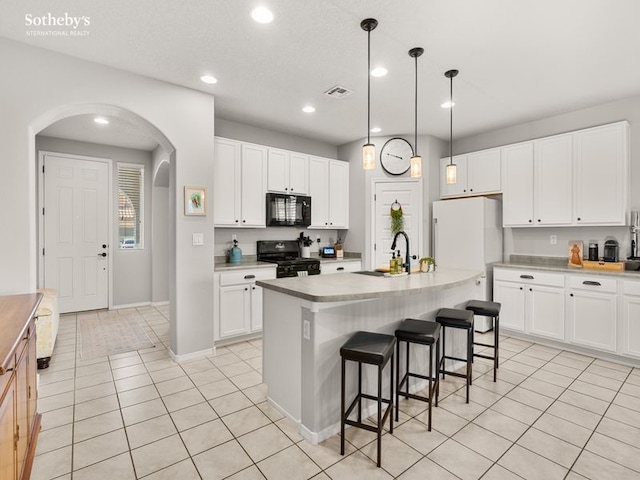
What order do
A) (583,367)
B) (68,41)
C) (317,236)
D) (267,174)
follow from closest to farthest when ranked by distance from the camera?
(68,41) < (583,367) < (267,174) < (317,236)

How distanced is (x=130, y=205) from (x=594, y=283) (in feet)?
22.9

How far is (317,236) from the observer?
5.67m

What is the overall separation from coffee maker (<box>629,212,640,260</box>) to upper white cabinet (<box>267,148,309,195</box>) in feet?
13.1

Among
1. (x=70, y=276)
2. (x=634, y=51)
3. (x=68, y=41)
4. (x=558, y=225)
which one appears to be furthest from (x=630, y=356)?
(x=70, y=276)

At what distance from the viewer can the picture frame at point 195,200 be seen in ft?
11.4

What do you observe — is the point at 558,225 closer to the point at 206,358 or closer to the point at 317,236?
the point at 317,236

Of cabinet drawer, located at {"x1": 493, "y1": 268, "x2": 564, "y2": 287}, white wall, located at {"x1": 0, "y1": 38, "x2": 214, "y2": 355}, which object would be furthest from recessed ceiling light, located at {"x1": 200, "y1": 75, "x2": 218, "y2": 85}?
cabinet drawer, located at {"x1": 493, "y1": 268, "x2": 564, "y2": 287}

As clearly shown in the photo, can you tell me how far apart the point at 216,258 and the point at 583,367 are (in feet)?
14.7

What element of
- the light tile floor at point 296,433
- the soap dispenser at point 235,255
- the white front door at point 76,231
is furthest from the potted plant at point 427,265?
the white front door at point 76,231

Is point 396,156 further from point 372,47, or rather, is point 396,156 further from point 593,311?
point 593,311

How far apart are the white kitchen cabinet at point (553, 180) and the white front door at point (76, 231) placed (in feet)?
21.9

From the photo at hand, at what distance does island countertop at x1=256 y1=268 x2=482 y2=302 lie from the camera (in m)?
2.09

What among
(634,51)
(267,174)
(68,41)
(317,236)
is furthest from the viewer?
(317,236)

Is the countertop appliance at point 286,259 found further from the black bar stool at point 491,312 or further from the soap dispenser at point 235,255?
the black bar stool at point 491,312
